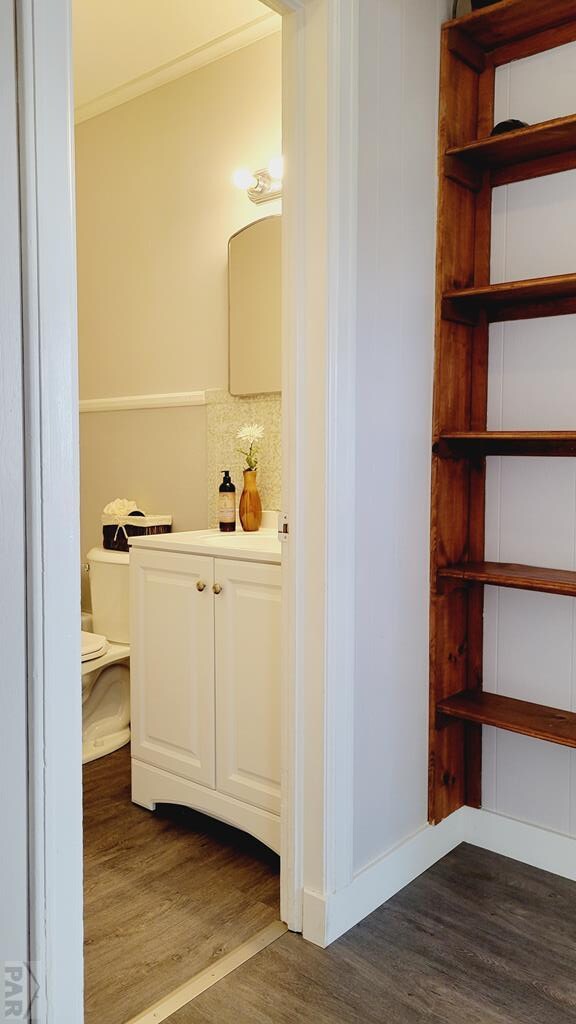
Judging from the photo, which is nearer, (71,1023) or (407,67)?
(71,1023)

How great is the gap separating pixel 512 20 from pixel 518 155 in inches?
13.2

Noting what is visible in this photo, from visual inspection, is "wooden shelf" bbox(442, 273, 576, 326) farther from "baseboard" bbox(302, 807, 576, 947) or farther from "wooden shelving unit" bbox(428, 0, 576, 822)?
"baseboard" bbox(302, 807, 576, 947)

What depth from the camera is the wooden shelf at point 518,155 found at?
194cm

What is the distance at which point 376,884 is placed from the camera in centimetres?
200

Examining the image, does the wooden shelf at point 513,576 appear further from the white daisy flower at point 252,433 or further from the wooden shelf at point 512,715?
the white daisy flower at point 252,433

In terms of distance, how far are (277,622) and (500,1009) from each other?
99 centimetres

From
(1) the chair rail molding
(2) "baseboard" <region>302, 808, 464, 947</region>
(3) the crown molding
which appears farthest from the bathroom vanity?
(3) the crown molding

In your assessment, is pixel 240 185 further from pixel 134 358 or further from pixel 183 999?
pixel 183 999

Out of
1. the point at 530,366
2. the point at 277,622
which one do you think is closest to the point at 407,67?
the point at 530,366

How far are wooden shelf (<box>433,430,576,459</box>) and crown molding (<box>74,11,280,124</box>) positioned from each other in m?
1.65

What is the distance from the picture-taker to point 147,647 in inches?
98.2

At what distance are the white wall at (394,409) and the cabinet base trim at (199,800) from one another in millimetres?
301

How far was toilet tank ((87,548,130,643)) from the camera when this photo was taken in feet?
10.3

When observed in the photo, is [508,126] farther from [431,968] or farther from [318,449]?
[431,968]
